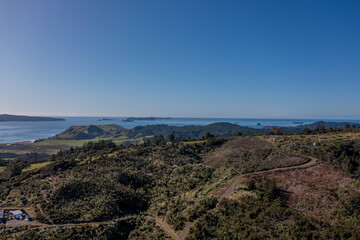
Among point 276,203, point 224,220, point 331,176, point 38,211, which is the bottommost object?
point 38,211

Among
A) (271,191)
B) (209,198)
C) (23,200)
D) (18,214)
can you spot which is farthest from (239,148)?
(23,200)

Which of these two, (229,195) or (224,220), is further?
(229,195)

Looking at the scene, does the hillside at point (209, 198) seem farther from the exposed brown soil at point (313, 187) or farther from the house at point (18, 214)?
the house at point (18, 214)

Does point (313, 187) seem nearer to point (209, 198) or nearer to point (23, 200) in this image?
point (209, 198)

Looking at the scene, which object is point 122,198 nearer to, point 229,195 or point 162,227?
point 162,227

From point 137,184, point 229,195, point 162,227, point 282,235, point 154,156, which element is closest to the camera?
point 282,235

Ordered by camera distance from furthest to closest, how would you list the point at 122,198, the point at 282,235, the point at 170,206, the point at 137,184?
the point at 137,184
the point at 122,198
the point at 170,206
the point at 282,235

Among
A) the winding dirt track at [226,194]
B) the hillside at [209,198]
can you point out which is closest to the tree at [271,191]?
the hillside at [209,198]

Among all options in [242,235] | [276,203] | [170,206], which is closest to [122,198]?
[170,206]
